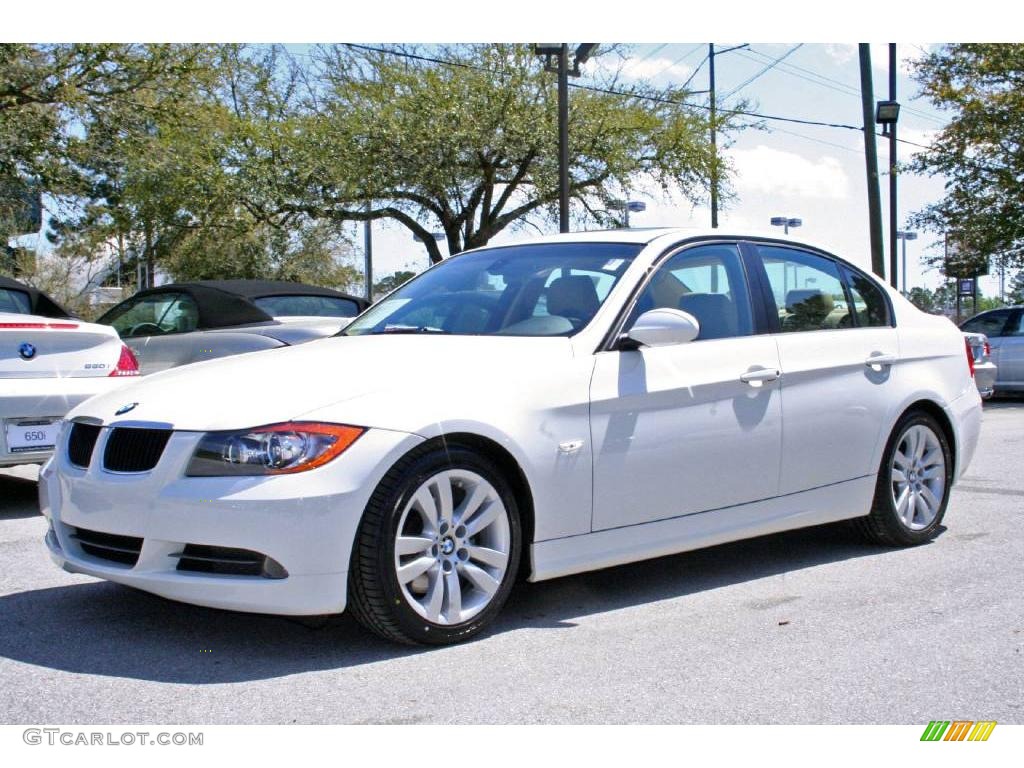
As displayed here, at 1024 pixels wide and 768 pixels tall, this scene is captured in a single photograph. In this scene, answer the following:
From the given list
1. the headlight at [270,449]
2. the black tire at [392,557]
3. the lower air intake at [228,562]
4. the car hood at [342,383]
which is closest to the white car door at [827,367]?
the car hood at [342,383]

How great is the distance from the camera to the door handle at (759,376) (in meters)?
5.24

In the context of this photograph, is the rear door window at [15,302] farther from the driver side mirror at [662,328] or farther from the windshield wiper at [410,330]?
the driver side mirror at [662,328]

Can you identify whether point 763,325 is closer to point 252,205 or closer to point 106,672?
point 106,672

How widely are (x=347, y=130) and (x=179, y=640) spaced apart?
17.9 meters

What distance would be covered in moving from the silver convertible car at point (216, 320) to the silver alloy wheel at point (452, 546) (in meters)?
5.68

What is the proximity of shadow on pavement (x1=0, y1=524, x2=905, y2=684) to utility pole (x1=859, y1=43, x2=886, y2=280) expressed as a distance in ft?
51.6

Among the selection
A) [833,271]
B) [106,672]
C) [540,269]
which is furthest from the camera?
[833,271]

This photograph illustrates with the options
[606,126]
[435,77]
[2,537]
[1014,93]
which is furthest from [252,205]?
[2,537]

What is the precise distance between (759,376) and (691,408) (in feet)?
1.53

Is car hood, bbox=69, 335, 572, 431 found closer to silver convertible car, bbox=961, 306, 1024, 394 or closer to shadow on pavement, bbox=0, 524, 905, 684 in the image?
shadow on pavement, bbox=0, 524, 905, 684

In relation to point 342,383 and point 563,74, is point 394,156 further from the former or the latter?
point 342,383

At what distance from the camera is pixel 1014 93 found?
2047 cm

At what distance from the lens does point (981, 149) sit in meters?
21.4

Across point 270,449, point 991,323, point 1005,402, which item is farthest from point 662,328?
point 1005,402
